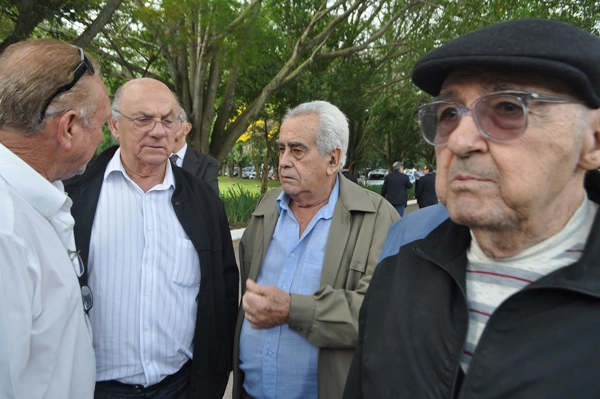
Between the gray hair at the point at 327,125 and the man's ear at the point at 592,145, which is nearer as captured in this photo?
the man's ear at the point at 592,145

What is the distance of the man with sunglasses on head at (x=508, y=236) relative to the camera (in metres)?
0.92

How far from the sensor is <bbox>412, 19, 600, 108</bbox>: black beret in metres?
0.92

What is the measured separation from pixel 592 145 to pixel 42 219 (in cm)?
166

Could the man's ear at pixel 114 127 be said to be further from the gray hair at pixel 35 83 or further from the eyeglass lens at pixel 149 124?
the gray hair at pixel 35 83

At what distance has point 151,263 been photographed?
2.04 meters

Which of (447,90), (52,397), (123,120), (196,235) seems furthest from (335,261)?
(123,120)

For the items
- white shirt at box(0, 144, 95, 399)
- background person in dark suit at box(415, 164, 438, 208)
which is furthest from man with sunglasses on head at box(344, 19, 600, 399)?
background person in dark suit at box(415, 164, 438, 208)

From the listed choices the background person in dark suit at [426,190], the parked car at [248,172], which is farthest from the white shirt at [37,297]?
the parked car at [248,172]

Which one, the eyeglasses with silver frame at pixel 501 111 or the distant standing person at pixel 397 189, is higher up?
the eyeglasses with silver frame at pixel 501 111

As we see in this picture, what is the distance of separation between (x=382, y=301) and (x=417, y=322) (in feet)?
0.49

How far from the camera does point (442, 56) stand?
1.06 metres

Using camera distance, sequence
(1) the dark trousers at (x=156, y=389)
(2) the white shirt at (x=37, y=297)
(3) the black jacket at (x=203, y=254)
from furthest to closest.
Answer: (3) the black jacket at (x=203, y=254) → (1) the dark trousers at (x=156, y=389) → (2) the white shirt at (x=37, y=297)

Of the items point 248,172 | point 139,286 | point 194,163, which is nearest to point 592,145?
point 139,286

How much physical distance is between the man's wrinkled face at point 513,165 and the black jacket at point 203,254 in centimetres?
141
